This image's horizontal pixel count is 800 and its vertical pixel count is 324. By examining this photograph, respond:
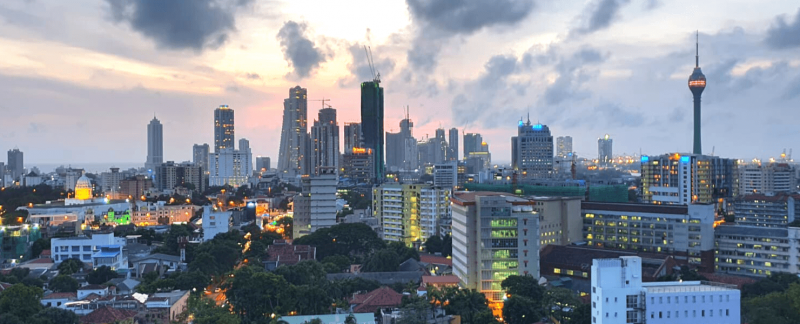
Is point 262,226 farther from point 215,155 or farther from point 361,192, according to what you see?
point 215,155

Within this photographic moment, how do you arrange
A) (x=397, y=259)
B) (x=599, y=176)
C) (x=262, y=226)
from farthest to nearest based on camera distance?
(x=599, y=176), (x=262, y=226), (x=397, y=259)

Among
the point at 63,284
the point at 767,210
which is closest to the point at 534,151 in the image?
the point at 767,210

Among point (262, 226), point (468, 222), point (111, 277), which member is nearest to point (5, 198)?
point (262, 226)

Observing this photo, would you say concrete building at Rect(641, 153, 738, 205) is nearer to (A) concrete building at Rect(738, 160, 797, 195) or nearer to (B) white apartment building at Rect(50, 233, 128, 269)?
(A) concrete building at Rect(738, 160, 797, 195)

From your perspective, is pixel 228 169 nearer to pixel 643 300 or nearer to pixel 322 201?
pixel 322 201

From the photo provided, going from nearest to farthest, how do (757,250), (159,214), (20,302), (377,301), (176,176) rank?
(20,302), (377,301), (757,250), (159,214), (176,176)

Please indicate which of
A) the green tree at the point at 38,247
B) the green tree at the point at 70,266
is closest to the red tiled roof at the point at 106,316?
the green tree at the point at 70,266
